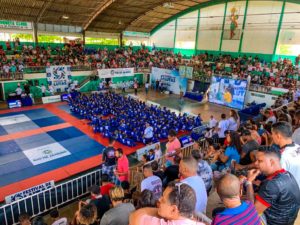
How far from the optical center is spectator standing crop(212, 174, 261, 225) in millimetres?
2012

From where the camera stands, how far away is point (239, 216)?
2008 mm

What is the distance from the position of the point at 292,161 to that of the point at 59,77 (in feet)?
69.0

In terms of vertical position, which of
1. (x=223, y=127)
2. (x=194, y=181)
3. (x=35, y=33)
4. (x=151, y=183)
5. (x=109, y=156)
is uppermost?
(x=35, y=33)

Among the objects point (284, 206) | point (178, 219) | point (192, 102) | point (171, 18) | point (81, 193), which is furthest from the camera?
point (171, 18)

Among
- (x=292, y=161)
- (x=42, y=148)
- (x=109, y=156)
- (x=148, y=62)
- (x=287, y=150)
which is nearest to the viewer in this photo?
(x=292, y=161)

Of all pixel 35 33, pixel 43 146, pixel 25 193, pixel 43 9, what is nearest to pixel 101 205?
pixel 25 193

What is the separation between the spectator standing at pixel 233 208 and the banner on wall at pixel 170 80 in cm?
2287

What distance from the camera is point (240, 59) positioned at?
27.5 metres

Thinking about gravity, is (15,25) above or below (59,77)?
above

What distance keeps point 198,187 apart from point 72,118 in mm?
14788

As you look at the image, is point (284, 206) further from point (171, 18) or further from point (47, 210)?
point (171, 18)

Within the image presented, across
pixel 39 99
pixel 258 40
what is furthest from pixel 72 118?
pixel 258 40

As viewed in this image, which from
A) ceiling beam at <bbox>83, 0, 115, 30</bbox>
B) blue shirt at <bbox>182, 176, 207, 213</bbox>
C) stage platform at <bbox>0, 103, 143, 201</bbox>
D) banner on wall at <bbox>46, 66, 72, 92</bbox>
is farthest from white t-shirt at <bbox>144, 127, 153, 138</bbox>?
ceiling beam at <bbox>83, 0, 115, 30</bbox>

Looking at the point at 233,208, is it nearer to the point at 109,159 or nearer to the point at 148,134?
the point at 109,159
